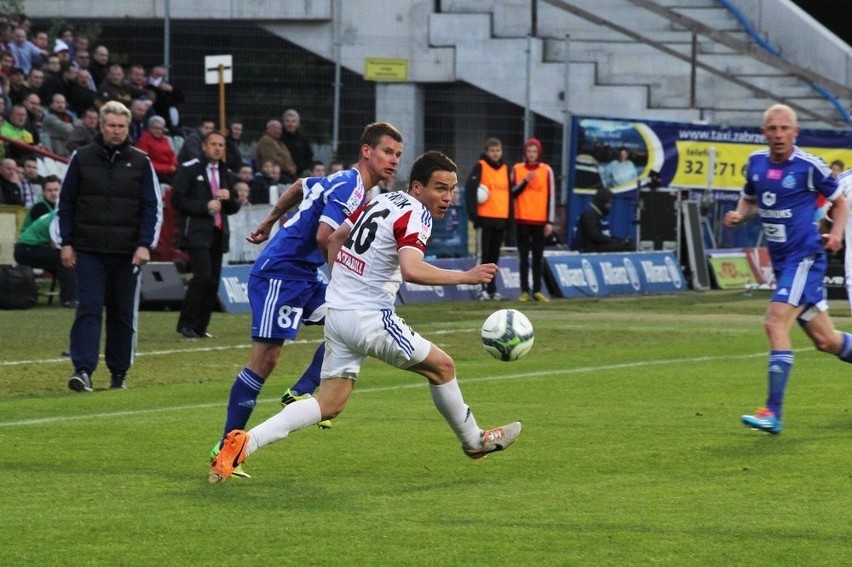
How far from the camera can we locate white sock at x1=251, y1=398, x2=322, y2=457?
8.52 m

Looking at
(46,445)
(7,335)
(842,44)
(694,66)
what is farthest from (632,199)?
(46,445)

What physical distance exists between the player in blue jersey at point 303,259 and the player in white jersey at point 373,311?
955mm

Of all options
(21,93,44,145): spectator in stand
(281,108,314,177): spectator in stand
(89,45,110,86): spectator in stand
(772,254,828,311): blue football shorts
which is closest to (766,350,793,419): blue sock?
(772,254,828,311): blue football shorts

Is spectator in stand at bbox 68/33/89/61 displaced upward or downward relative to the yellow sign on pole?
upward

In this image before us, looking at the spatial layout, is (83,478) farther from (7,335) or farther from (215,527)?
(7,335)

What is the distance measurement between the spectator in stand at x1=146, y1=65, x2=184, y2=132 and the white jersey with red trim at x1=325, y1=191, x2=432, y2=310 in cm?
1884

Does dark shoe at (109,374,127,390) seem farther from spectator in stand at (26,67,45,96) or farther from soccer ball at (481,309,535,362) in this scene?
spectator in stand at (26,67,45,96)

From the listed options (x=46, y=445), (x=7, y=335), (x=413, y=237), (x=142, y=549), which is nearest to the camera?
(x=142, y=549)

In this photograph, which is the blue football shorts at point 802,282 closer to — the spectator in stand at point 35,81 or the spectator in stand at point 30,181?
the spectator in stand at point 30,181

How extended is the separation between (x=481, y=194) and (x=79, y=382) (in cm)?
1189

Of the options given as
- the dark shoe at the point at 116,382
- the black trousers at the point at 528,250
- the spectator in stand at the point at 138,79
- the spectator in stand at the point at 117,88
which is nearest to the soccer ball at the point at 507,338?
the dark shoe at the point at 116,382

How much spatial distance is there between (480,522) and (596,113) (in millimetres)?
25287

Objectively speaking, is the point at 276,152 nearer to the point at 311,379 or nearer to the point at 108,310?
the point at 108,310

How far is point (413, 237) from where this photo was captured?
846 centimetres
